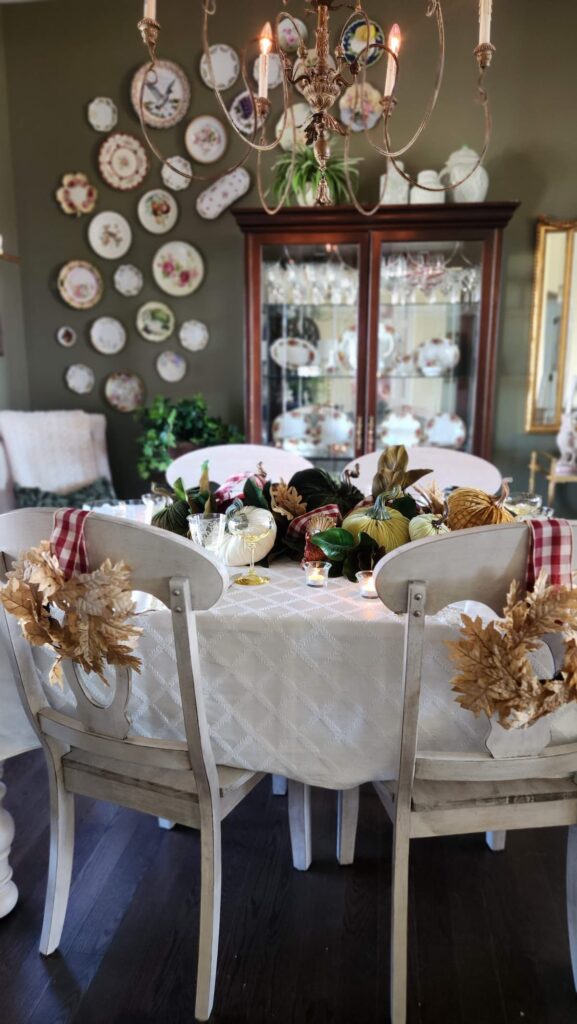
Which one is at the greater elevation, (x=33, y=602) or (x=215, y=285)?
(x=215, y=285)

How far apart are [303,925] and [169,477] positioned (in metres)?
1.28

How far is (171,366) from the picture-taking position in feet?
11.5

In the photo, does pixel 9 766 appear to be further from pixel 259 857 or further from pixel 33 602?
pixel 33 602

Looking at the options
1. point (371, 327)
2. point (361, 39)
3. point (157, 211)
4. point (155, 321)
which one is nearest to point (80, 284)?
point (155, 321)

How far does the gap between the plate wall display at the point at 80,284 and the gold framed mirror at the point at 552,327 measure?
2.15 metres

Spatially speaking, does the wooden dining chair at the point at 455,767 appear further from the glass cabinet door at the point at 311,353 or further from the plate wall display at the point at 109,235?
the plate wall display at the point at 109,235

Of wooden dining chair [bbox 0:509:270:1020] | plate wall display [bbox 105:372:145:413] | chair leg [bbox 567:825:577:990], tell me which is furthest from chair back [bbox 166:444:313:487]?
plate wall display [bbox 105:372:145:413]

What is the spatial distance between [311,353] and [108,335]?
109 centimetres

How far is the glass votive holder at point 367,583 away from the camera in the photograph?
3.85 ft

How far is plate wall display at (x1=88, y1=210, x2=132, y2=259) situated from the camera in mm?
3414

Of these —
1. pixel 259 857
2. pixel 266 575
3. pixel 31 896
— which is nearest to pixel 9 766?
pixel 31 896

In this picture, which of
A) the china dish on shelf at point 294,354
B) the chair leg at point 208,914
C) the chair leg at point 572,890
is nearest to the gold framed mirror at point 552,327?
the china dish on shelf at point 294,354

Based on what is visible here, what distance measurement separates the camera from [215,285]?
11.3ft

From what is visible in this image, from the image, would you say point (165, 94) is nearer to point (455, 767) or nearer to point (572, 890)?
point (455, 767)
